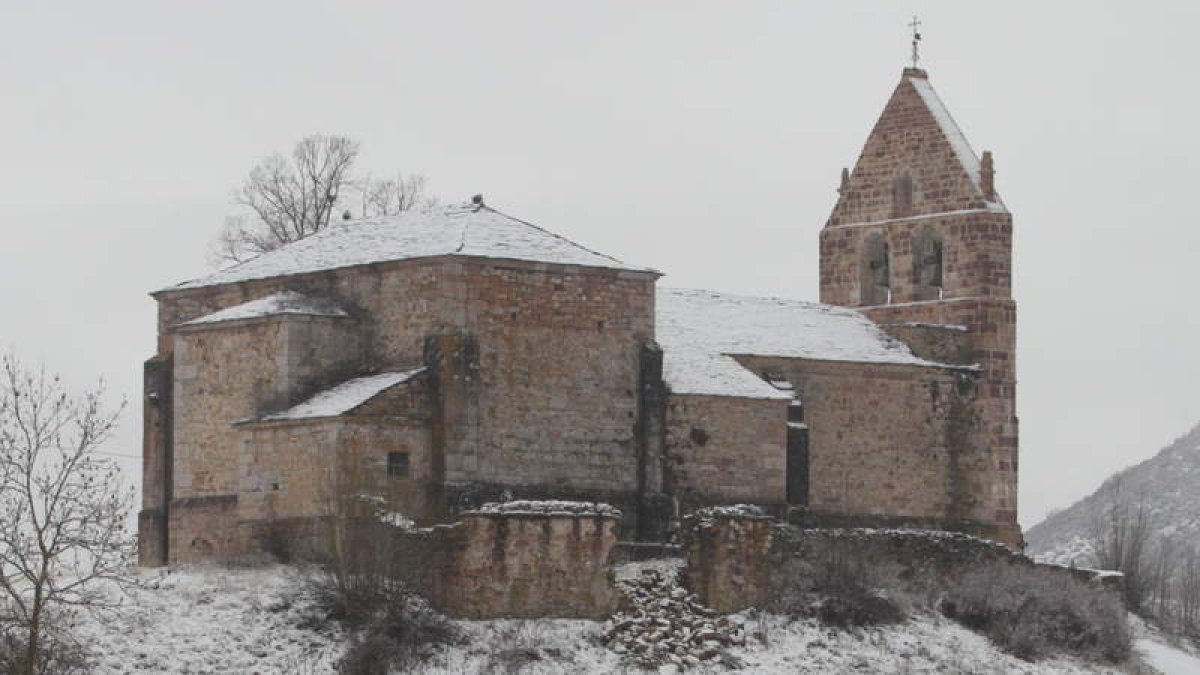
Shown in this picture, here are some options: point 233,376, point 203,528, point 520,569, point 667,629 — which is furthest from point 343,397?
point 667,629

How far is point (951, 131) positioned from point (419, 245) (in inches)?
659

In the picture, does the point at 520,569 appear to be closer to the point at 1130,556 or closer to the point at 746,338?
the point at 746,338

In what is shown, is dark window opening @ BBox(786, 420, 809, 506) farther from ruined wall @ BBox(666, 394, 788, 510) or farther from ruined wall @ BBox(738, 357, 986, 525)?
ruined wall @ BBox(738, 357, 986, 525)

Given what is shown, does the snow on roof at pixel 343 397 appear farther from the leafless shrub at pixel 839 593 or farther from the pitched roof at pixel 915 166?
the pitched roof at pixel 915 166

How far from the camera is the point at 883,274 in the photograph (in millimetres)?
71688

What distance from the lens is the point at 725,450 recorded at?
2415 inches

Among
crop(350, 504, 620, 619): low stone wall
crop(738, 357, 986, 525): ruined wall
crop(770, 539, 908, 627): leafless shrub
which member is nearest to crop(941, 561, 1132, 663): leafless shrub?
crop(770, 539, 908, 627): leafless shrub

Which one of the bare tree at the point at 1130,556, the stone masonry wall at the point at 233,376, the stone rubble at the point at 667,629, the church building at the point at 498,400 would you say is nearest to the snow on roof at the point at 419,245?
the church building at the point at 498,400

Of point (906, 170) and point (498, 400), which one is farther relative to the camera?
point (906, 170)

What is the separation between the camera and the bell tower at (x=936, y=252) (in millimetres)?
67938

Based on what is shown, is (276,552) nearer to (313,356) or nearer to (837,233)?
(313,356)

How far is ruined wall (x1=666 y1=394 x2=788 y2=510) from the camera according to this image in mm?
60875

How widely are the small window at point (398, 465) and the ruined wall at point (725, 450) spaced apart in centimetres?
633

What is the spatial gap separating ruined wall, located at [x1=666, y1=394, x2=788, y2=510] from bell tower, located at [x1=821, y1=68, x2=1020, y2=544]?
700 centimetres
